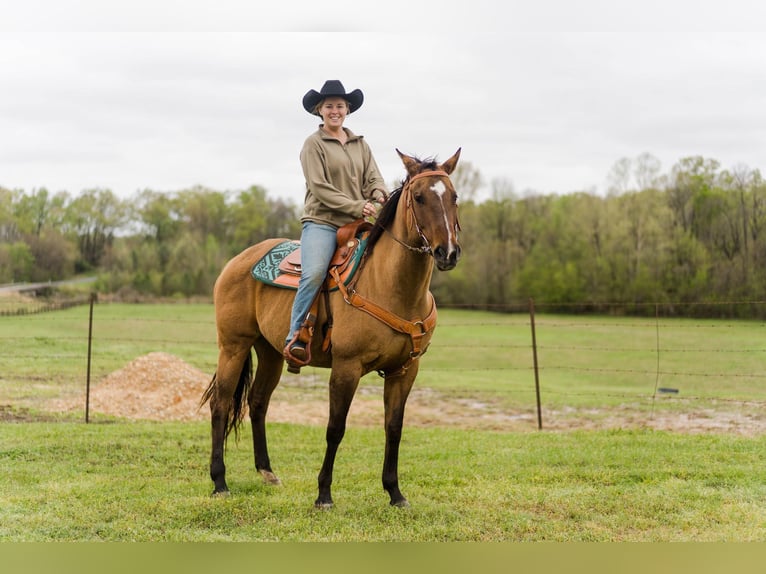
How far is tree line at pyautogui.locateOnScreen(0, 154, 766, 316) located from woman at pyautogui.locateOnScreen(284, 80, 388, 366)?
962 centimetres

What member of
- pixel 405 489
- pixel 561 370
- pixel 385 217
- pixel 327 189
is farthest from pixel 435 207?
pixel 561 370

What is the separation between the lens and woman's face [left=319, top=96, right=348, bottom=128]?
204 inches

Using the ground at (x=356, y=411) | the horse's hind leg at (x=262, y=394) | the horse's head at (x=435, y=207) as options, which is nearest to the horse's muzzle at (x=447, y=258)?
the horse's head at (x=435, y=207)

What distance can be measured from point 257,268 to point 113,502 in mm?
2265

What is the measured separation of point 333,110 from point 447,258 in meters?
1.80

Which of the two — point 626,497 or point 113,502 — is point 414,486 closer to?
point 626,497

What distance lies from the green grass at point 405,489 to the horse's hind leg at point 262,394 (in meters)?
0.24

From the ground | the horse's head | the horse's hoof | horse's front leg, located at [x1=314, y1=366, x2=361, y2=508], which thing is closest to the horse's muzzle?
the horse's head

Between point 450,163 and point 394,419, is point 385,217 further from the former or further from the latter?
point 394,419

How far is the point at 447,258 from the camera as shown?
163 inches

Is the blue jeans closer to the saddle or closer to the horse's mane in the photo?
the saddle

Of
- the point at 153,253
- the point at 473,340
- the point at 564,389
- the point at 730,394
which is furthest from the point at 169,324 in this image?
the point at 730,394

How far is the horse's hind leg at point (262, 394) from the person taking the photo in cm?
622

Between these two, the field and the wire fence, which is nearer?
the field
